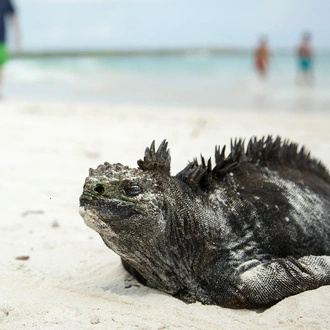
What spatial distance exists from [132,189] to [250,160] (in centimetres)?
111

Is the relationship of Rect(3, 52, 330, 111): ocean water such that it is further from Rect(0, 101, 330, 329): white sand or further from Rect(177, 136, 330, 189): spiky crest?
Rect(177, 136, 330, 189): spiky crest

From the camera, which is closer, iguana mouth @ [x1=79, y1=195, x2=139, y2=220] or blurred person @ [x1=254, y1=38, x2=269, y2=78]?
iguana mouth @ [x1=79, y1=195, x2=139, y2=220]

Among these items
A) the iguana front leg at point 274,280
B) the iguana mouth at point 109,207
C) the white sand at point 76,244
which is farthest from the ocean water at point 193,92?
the iguana mouth at point 109,207

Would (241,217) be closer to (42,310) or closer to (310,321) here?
(310,321)

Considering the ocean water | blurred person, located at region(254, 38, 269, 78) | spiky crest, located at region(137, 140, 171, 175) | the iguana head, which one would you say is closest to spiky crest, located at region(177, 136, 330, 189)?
spiky crest, located at region(137, 140, 171, 175)

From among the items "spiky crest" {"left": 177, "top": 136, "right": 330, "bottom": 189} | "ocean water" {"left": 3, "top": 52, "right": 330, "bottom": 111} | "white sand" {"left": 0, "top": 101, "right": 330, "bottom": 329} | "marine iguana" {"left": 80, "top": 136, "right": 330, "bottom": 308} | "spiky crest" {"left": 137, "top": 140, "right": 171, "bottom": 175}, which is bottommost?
"ocean water" {"left": 3, "top": 52, "right": 330, "bottom": 111}

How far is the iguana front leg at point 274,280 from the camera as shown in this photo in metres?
3.52

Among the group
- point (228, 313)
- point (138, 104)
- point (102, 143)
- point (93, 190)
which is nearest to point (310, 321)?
point (228, 313)

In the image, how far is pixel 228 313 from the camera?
3.46 meters

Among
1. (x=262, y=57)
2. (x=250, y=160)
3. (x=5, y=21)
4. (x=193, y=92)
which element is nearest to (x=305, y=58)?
(x=262, y=57)

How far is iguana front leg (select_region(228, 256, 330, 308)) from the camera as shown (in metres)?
3.52

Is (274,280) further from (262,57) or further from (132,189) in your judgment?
(262,57)

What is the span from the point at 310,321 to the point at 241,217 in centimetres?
80

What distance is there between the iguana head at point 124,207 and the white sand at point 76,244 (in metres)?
0.42
